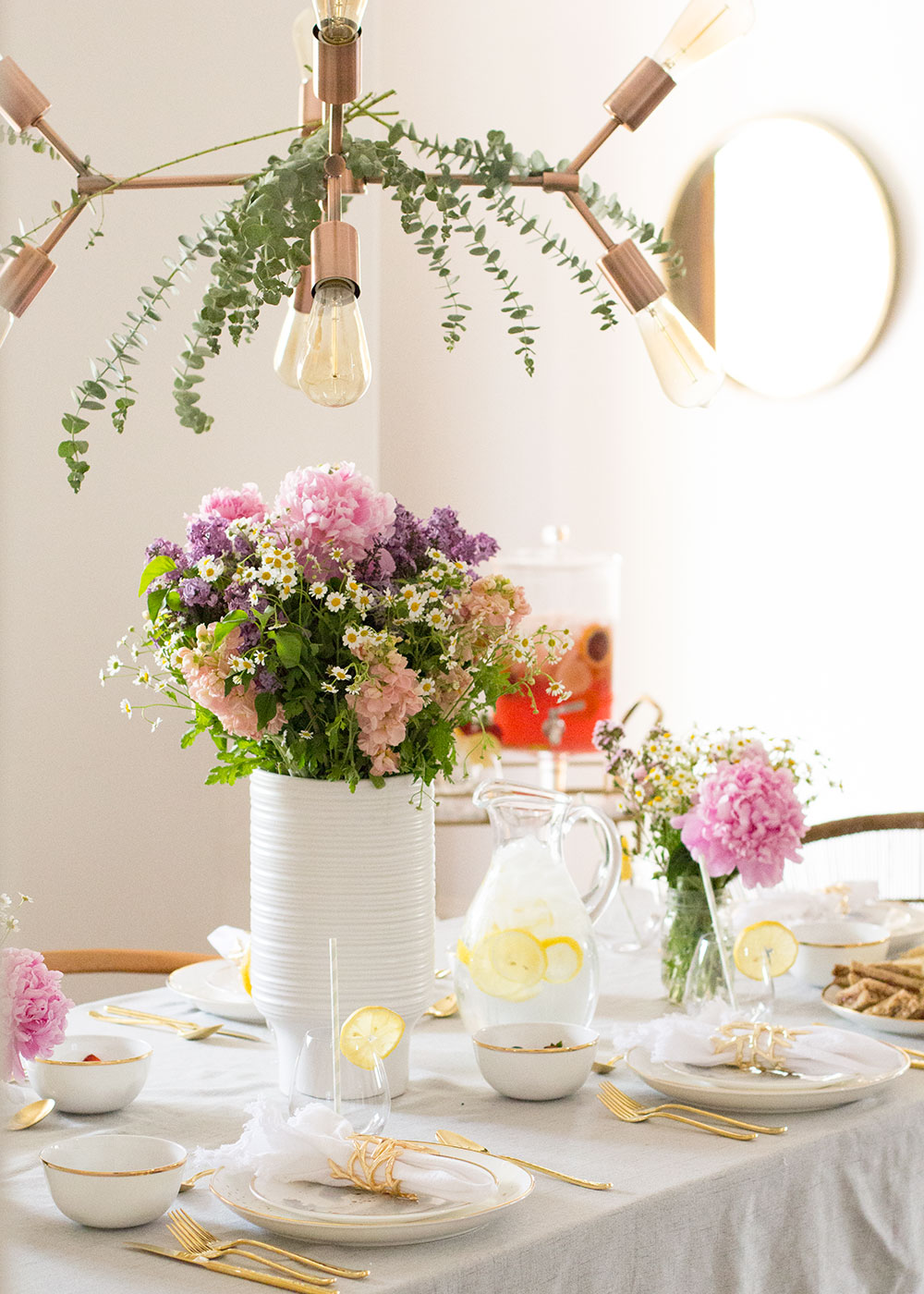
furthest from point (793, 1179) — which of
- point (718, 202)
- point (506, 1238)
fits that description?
point (718, 202)

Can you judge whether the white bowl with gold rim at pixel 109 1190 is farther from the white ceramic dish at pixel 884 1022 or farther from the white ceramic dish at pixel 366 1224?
the white ceramic dish at pixel 884 1022

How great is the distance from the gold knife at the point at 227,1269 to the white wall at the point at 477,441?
79 cm

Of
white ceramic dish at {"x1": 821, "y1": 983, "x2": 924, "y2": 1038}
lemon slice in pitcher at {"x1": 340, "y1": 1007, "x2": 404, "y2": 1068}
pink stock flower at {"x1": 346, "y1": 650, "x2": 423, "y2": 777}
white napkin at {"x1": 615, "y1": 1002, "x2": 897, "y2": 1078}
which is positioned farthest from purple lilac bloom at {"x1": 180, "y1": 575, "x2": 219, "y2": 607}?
white ceramic dish at {"x1": 821, "y1": 983, "x2": 924, "y2": 1038}

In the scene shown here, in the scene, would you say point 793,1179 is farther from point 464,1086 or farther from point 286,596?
point 286,596

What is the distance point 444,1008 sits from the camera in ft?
5.12

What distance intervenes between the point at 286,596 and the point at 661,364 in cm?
42

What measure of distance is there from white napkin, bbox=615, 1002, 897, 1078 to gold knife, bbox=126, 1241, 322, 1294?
49 centimetres

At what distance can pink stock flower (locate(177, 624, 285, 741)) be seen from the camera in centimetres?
117

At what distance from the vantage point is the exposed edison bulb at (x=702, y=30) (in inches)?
46.6

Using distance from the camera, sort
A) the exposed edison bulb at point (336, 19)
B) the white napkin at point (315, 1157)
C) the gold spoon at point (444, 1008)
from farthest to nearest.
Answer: the gold spoon at point (444, 1008) → the exposed edison bulb at point (336, 19) → the white napkin at point (315, 1157)

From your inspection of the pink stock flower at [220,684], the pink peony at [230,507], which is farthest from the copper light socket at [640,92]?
the pink stock flower at [220,684]

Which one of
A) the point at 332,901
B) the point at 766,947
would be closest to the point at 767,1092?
the point at 766,947

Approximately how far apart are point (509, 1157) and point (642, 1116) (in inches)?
6.0

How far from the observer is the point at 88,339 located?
2480mm
